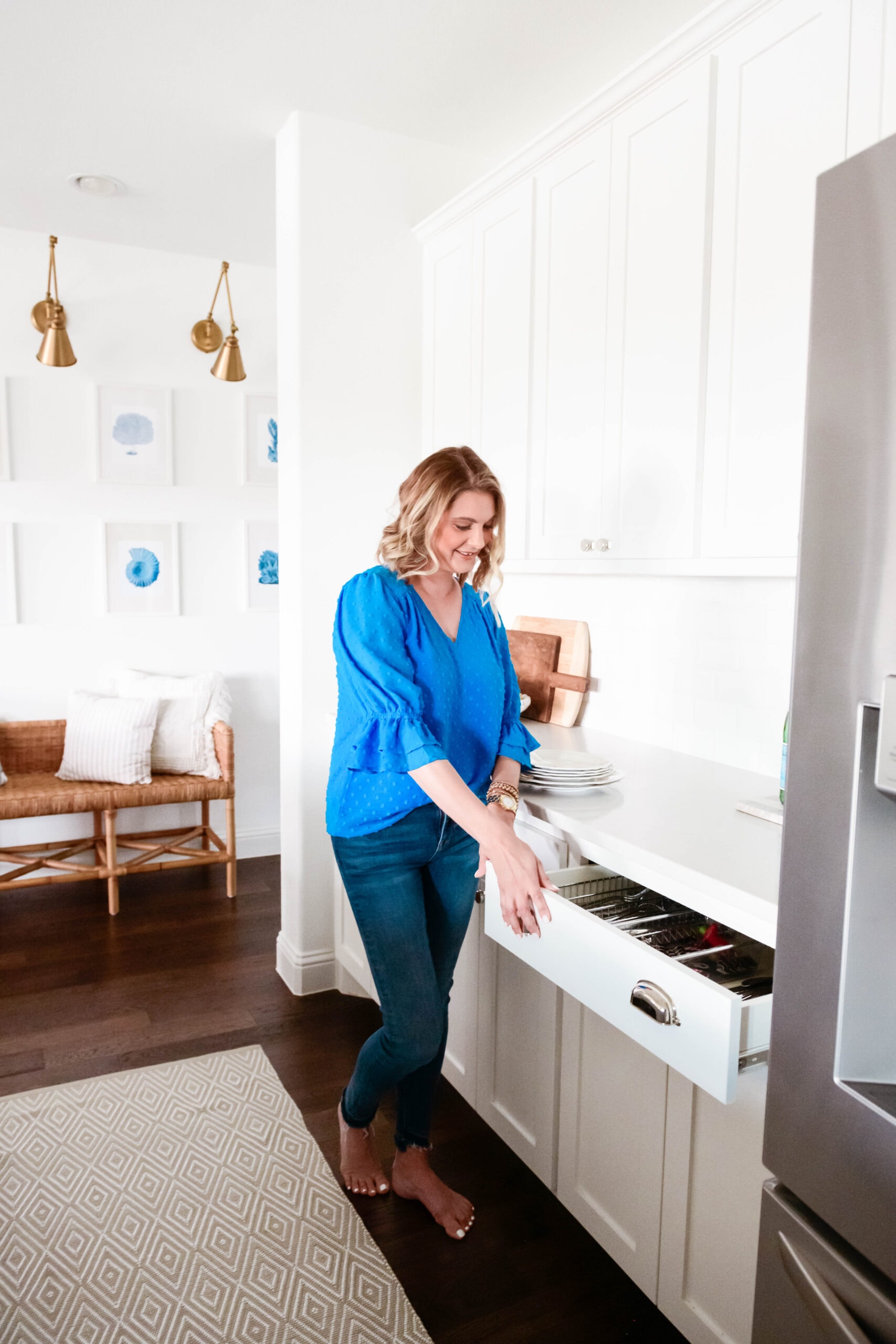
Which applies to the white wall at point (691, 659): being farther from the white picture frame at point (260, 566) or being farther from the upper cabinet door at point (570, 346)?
the white picture frame at point (260, 566)

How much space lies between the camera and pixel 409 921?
5.57 ft

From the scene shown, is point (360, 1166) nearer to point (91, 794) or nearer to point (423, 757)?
point (423, 757)

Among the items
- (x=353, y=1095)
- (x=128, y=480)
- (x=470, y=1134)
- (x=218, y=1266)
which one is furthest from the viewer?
(x=128, y=480)

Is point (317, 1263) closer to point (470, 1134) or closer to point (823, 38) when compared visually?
point (470, 1134)

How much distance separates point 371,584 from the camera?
5.34 feet

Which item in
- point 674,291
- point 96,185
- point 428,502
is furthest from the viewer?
point 96,185

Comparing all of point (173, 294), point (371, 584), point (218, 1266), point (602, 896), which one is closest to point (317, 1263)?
point (218, 1266)

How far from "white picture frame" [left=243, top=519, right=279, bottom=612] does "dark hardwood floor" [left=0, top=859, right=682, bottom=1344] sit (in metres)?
1.19

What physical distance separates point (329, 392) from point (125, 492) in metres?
1.55

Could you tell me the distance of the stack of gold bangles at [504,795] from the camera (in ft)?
5.65

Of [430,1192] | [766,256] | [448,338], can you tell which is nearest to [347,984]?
[430,1192]

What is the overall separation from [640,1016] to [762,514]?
2.89 feet

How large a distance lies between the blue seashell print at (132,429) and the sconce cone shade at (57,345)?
1.31 ft

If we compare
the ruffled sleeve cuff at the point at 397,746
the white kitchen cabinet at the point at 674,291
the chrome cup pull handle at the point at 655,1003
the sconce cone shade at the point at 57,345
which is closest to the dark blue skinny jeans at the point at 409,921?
the ruffled sleeve cuff at the point at 397,746
